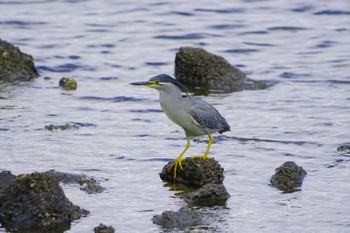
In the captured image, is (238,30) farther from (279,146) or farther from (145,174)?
(145,174)

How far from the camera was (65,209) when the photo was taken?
8562 millimetres

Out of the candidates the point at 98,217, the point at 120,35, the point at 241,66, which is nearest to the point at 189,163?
the point at 98,217

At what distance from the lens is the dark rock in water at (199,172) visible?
981 centimetres

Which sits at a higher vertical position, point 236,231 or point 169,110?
point 169,110

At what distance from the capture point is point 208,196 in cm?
929

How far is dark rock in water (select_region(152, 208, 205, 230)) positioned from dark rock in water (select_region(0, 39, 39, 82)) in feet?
22.1

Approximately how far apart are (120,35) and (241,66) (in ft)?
10.6

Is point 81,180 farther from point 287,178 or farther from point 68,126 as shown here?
point 68,126

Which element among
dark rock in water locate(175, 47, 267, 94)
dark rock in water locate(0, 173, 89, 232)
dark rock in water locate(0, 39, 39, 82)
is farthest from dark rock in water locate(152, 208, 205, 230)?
dark rock in water locate(0, 39, 39, 82)

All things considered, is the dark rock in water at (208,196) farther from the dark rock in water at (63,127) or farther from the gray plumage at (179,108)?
the dark rock in water at (63,127)

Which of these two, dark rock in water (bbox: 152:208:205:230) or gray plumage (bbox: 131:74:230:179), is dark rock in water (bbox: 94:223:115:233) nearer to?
dark rock in water (bbox: 152:208:205:230)

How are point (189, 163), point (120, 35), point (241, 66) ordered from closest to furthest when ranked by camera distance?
point (189, 163) < point (241, 66) < point (120, 35)

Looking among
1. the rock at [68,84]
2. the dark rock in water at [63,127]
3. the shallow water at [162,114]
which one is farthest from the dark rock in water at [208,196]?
the rock at [68,84]

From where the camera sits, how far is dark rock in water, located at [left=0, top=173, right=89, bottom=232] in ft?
27.7
